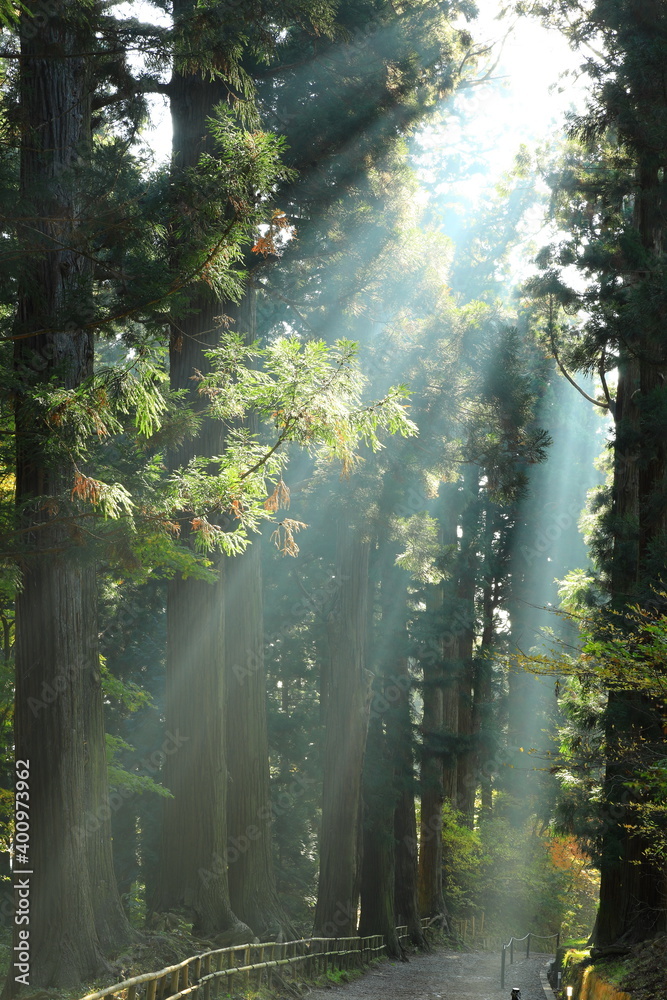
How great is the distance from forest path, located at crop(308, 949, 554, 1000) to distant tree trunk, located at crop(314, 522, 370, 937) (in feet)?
4.38

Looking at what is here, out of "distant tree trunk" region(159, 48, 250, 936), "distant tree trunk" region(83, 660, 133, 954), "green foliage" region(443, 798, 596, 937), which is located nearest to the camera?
"distant tree trunk" region(83, 660, 133, 954)

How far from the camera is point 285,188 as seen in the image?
12609 mm

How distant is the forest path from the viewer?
1276cm

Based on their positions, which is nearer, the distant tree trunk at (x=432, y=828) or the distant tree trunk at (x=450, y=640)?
the distant tree trunk at (x=450, y=640)

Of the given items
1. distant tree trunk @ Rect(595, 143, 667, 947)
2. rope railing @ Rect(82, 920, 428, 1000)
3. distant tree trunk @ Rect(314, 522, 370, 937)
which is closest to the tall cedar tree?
distant tree trunk @ Rect(595, 143, 667, 947)

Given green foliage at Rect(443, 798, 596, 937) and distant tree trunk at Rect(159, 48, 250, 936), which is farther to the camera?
green foliage at Rect(443, 798, 596, 937)

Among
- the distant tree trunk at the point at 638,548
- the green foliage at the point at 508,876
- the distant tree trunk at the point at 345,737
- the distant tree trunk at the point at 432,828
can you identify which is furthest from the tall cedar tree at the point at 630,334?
the green foliage at the point at 508,876

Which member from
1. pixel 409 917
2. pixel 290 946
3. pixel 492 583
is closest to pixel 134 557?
pixel 290 946

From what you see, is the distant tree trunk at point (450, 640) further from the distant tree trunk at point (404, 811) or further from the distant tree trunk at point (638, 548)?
the distant tree trunk at point (638, 548)

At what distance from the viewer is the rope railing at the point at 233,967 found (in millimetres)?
7098

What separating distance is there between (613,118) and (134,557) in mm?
9122

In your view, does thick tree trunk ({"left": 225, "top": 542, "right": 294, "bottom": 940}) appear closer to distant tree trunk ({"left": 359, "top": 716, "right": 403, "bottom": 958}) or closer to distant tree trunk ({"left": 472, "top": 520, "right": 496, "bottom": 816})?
distant tree trunk ({"left": 359, "top": 716, "right": 403, "bottom": 958})

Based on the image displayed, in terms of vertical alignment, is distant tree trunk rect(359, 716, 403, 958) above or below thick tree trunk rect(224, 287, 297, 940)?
below

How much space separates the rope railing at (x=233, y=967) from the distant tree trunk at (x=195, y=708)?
502 mm
